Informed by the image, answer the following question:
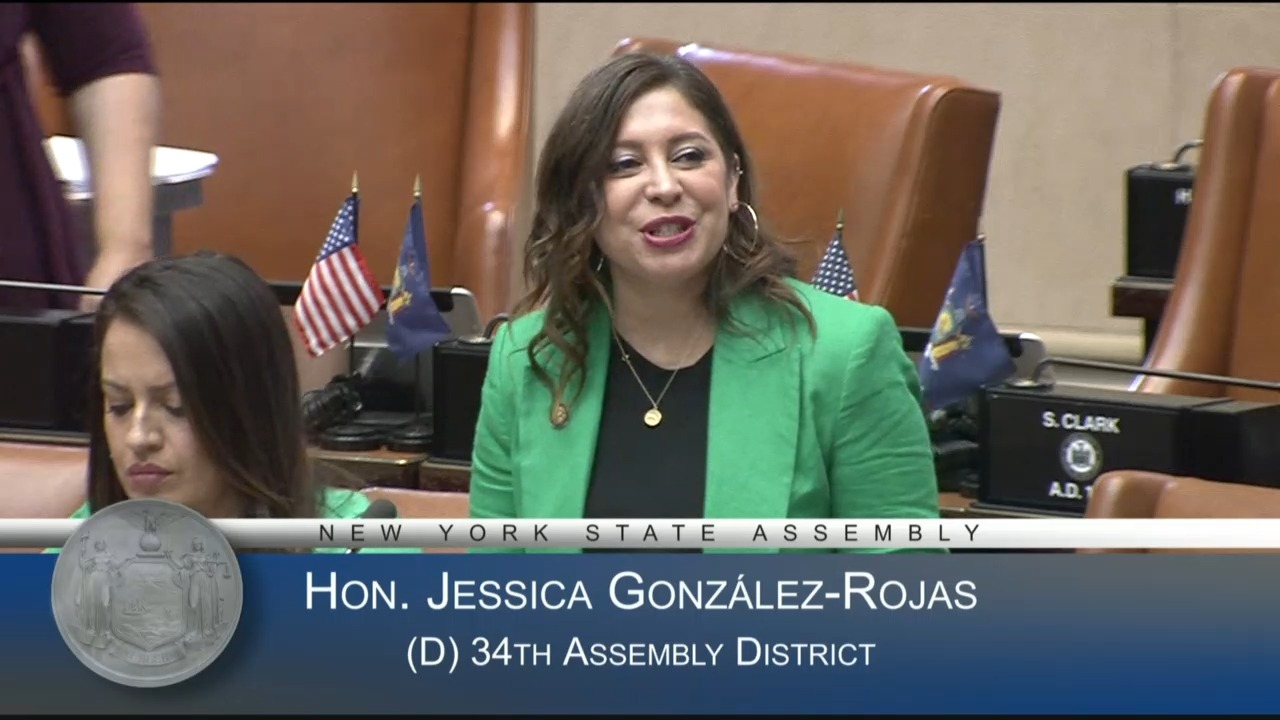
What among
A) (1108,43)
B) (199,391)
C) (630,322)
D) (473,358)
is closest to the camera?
(199,391)

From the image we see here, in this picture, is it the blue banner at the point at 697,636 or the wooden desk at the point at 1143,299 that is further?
the wooden desk at the point at 1143,299

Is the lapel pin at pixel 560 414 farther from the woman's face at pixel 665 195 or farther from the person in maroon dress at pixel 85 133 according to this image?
the person in maroon dress at pixel 85 133

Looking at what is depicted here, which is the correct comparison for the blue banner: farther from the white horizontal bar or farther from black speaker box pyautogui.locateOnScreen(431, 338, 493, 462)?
black speaker box pyautogui.locateOnScreen(431, 338, 493, 462)

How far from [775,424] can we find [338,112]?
8.57ft

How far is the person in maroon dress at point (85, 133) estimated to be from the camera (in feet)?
7.02

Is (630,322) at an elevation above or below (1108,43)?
below

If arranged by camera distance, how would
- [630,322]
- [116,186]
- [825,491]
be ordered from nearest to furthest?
[825,491]
[630,322]
[116,186]

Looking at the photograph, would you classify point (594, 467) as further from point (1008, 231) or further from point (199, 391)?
point (1008, 231)

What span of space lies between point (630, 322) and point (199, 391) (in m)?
0.57

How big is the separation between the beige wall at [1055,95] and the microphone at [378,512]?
331 centimetres

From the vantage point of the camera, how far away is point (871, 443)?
1729 millimetres

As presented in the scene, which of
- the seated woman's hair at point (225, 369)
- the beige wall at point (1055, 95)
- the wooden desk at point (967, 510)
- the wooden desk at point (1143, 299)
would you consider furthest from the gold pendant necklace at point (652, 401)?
the beige wall at point (1055, 95)

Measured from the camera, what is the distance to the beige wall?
464 cm

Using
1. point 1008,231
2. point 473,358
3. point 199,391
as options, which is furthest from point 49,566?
point 1008,231
